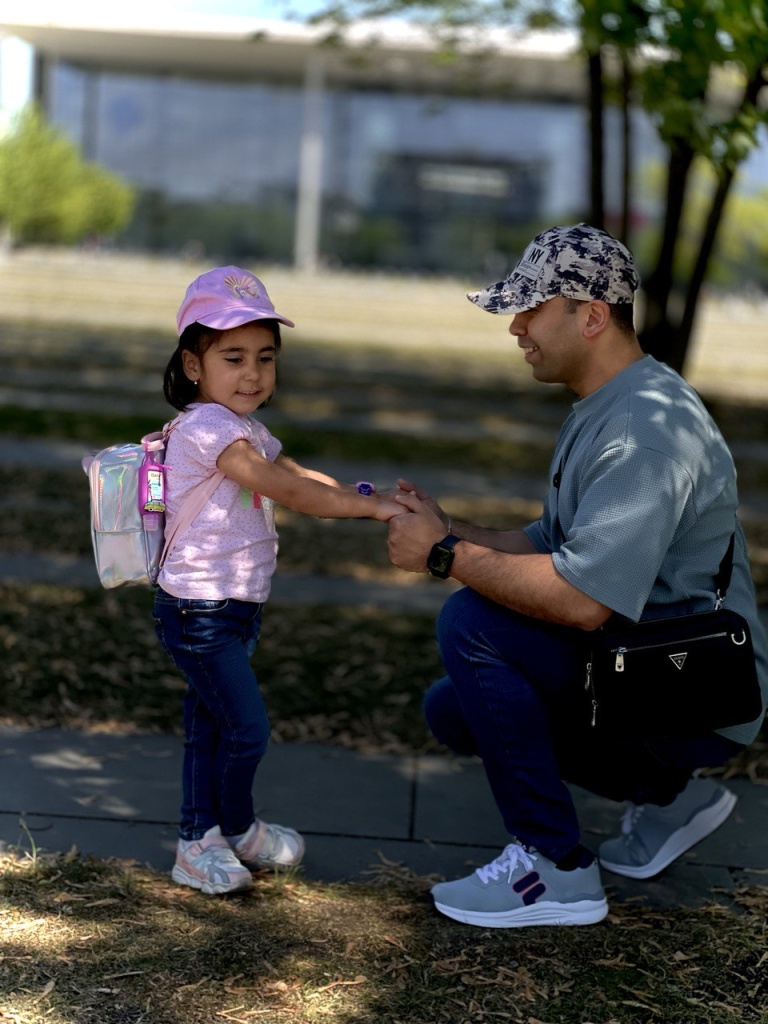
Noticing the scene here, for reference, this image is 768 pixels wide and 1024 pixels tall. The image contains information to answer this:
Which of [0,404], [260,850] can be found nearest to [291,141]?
[0,404]

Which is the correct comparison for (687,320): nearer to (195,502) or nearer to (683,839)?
(683,839)

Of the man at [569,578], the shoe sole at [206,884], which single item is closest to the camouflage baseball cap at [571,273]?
the man at [569,578]

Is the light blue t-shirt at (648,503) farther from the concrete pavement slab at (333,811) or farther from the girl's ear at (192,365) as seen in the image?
the girl's ear at (192,365)

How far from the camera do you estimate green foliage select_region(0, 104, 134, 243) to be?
4753cm

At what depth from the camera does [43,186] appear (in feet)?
159

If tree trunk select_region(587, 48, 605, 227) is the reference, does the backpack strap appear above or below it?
below

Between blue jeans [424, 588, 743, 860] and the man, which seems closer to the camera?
the man

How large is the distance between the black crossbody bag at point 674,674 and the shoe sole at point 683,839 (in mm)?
637

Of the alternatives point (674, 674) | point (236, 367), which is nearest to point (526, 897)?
point (674, 674)

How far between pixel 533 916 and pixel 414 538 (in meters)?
0.97

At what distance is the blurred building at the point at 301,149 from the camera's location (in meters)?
56.8

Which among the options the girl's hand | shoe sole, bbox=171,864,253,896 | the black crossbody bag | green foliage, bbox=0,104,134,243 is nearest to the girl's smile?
A: the girl's hand

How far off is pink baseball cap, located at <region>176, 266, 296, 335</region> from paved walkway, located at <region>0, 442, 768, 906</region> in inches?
56.9

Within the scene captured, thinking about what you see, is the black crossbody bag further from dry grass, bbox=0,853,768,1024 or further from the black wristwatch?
dry grass, bbox=0,853,768,1024
